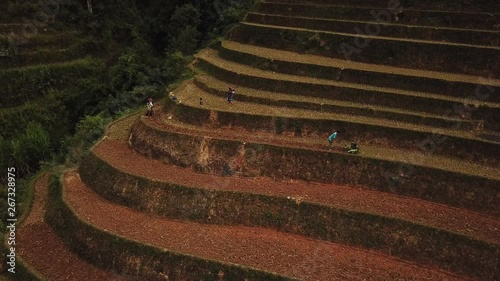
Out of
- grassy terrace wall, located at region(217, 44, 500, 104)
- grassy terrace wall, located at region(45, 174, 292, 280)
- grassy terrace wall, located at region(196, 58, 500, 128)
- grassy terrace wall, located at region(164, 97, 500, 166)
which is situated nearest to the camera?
grassy terrace wall, located at region(45, 174, 292, 280)

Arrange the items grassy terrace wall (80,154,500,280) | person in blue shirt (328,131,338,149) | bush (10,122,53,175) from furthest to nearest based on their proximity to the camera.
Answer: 1. bush (10,122,53,175)
2. person in blue shirt (328,131,338,149)
3. grassy terrace wall (80,154,500,280)

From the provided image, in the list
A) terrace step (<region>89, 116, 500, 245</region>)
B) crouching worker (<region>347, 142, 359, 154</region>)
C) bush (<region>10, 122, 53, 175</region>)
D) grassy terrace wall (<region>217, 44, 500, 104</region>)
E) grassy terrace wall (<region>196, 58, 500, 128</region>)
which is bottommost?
bush (<region>10, 122, 53, 175</region>)

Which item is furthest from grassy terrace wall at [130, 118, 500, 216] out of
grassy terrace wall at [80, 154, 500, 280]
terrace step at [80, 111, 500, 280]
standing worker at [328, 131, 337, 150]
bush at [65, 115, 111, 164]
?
bush at [65, 115, 111, 164]

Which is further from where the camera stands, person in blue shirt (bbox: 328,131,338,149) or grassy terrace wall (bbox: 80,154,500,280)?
person in blue shirt (bbox: 328,131,338,149)

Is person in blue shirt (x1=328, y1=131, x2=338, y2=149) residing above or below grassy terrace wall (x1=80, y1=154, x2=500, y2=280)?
above

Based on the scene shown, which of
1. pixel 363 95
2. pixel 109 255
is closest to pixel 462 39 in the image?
pixel 363 95

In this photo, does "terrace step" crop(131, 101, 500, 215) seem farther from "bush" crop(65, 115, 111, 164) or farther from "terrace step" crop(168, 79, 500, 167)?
"bush" crop(65, 115, 111, 164)

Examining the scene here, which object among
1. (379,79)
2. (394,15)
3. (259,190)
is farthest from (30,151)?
(394,15)

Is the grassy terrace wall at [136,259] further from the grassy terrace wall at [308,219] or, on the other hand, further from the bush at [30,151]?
the bush at [30,151]
